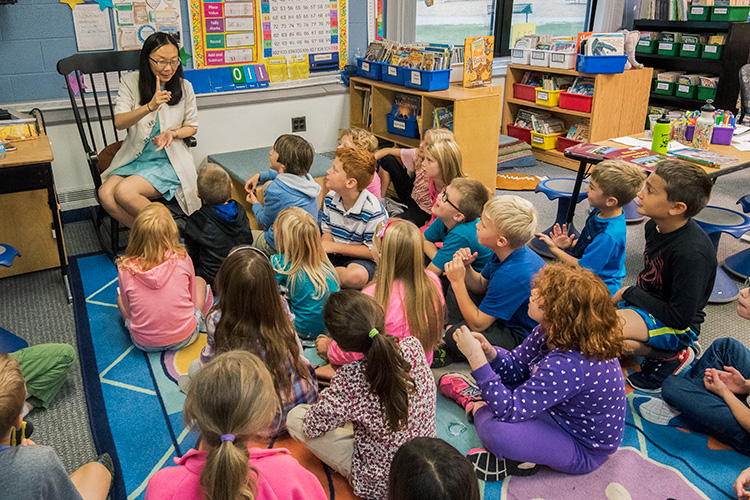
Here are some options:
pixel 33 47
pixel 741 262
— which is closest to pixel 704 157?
pixel 741 262

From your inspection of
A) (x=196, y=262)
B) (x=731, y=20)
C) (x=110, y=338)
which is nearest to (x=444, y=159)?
(x=196, y=262)

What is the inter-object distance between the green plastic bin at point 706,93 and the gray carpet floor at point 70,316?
99 centimetres

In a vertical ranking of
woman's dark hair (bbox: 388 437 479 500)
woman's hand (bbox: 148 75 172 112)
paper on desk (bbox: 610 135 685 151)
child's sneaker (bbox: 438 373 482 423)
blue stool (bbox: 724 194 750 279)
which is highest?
woman's hand (bbox: 148 75 172 112)

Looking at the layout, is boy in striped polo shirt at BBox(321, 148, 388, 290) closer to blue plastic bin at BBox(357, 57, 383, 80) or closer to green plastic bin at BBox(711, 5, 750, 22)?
blue plastic bin at BBox(357, 57, 383, 80)

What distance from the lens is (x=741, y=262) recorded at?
3223 millimetres

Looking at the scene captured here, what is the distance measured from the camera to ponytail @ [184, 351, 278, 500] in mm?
1107

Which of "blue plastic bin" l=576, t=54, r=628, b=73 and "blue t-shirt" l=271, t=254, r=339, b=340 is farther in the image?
"blue plastic bin" l=576, t=54, r=628, b=73

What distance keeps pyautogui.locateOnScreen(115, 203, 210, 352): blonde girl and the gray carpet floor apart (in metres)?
0.32

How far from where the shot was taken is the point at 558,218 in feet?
11.9

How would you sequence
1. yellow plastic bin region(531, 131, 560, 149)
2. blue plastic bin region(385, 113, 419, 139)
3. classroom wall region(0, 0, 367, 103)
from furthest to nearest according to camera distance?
yellow plastic bin region(531, 131, 560, 149) < blue plastic bin region(385, 113, 419, 139) < classroom wall region(0, 0, 367, 103)

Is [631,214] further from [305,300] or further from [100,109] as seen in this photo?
[100,109]

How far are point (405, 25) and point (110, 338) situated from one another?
3.21 meters

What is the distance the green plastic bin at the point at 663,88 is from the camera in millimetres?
5418

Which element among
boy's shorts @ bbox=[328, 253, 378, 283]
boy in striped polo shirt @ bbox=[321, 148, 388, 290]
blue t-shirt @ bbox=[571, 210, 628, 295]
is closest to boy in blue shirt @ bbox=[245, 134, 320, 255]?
boy in striped polo shirt @ bbox=[321, 148, 388, 290]
